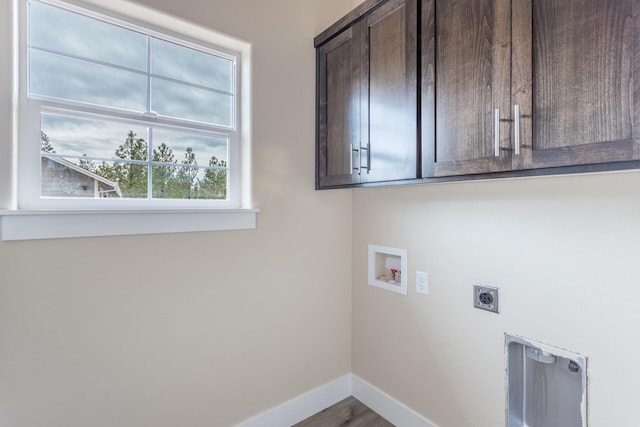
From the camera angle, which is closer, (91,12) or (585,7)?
(585,7)

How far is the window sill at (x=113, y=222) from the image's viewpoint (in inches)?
45.1

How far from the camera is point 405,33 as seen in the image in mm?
1346

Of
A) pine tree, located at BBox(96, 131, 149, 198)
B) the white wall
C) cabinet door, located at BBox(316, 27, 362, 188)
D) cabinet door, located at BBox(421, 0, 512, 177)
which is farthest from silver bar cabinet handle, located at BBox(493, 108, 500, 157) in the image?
pine tree, located at BBox(96, 131, 149, 198)

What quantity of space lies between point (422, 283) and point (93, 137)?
1728mm

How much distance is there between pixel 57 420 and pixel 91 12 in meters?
1.67

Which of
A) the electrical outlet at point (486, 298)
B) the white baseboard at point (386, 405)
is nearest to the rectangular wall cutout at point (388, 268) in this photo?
the electrical outlet at point (486, 298)

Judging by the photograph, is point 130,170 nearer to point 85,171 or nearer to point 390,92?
point 85,171

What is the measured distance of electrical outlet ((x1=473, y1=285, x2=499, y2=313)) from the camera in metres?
1.42

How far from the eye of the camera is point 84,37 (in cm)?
133

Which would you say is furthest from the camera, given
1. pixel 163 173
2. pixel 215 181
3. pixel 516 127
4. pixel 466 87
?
pixel 215 181

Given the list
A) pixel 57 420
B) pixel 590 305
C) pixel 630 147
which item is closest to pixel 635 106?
pixel 630 147

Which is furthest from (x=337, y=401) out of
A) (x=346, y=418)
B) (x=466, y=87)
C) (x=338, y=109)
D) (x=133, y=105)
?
(x=133, y=105)

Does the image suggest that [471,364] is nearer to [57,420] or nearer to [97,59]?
[57,420]

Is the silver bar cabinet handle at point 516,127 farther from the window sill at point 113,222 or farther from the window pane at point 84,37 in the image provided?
the window pane at point 84,37
